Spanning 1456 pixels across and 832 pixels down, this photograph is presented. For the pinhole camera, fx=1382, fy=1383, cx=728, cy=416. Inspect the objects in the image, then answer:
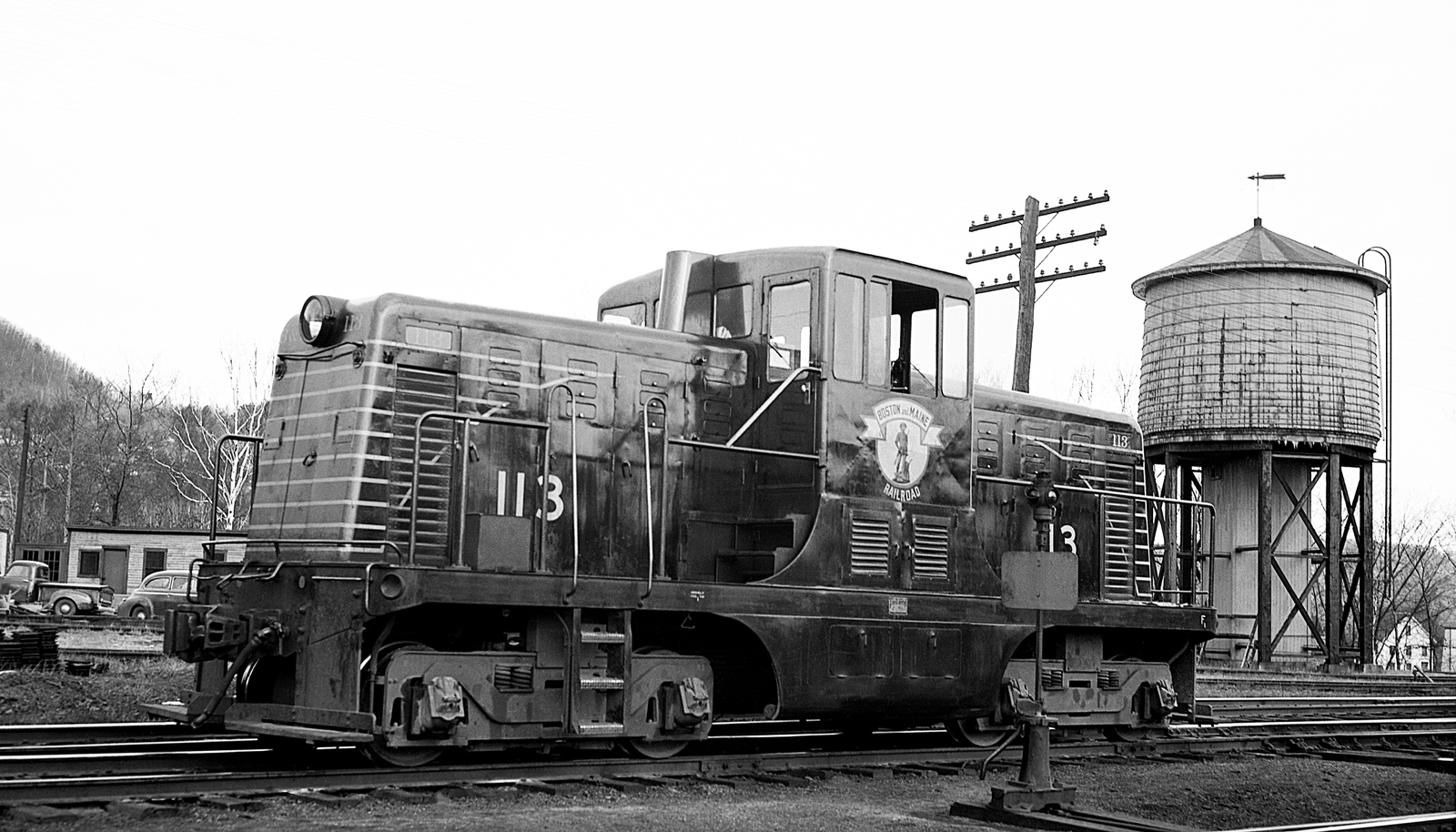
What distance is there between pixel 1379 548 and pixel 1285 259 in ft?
62.1

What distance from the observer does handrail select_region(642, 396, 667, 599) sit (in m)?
9.59

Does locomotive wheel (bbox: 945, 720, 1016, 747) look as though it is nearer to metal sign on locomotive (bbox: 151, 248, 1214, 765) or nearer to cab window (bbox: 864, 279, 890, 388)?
metal sign on locomotive (bbox: 151, 248, 1214, 765)

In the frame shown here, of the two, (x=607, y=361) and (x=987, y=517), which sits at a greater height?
(x=607, y=361)

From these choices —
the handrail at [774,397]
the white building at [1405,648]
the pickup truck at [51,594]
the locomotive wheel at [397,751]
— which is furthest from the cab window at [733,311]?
the pickup truck at [51,594]

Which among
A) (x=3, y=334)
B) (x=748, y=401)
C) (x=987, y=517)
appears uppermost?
(x=3, y=334)

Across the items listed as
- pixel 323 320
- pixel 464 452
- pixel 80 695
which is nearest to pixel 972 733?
pixel 464 452

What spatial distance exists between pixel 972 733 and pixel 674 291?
4.56 meters

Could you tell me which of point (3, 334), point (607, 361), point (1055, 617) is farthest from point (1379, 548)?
point (3, 334)

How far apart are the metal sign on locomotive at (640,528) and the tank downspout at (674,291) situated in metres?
0.03

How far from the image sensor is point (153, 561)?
40000mm

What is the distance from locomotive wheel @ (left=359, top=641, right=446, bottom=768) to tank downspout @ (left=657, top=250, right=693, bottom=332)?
3445 millimetres

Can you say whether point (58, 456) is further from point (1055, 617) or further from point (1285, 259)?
point (1055, 617)

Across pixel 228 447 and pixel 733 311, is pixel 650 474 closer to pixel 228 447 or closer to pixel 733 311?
pixel 733 311

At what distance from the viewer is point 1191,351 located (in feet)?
98.0
